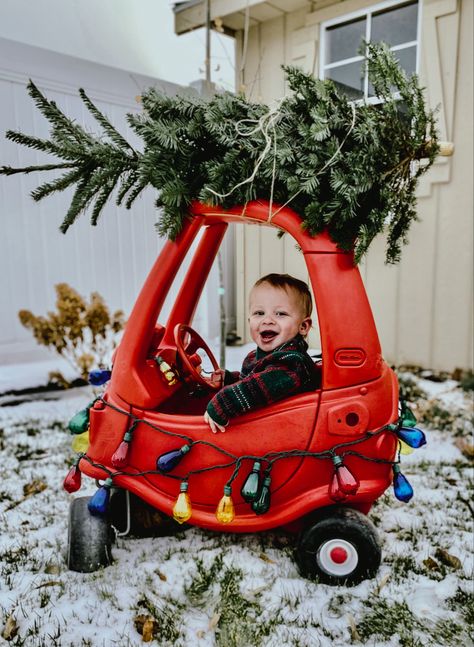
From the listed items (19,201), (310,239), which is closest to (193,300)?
(310,239)

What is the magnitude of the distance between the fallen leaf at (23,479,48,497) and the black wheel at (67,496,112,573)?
0.69 m

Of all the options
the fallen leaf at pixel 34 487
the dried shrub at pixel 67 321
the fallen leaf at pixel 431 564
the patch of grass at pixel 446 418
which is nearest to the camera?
the fallen leaf at pixel 431 564

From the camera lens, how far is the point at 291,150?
1531 millimetres

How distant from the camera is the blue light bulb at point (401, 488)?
158cm

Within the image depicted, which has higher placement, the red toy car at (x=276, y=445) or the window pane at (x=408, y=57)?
the window pane at (x=408, y=57)

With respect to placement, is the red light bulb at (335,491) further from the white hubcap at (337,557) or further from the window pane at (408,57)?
the window pane at (408,57)

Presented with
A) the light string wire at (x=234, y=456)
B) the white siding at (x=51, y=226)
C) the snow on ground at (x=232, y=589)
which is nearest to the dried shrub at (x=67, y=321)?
the white siding at (x=51, y=226)

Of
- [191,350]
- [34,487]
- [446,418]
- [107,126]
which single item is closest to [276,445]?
[191,350]

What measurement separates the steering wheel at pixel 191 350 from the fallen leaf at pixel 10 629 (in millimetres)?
937

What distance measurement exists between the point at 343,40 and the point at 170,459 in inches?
155

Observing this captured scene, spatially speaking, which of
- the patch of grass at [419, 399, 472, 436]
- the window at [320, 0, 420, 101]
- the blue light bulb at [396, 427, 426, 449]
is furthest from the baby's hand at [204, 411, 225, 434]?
the window at [320, 0, 420, 101]

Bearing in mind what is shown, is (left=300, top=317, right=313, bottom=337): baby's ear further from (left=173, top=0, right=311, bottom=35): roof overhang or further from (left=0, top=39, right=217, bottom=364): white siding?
(left=173, top=0, right=311, bottom=35): roof overhang

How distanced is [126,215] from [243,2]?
202cm

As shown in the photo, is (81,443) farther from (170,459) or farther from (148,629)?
(148,629)
